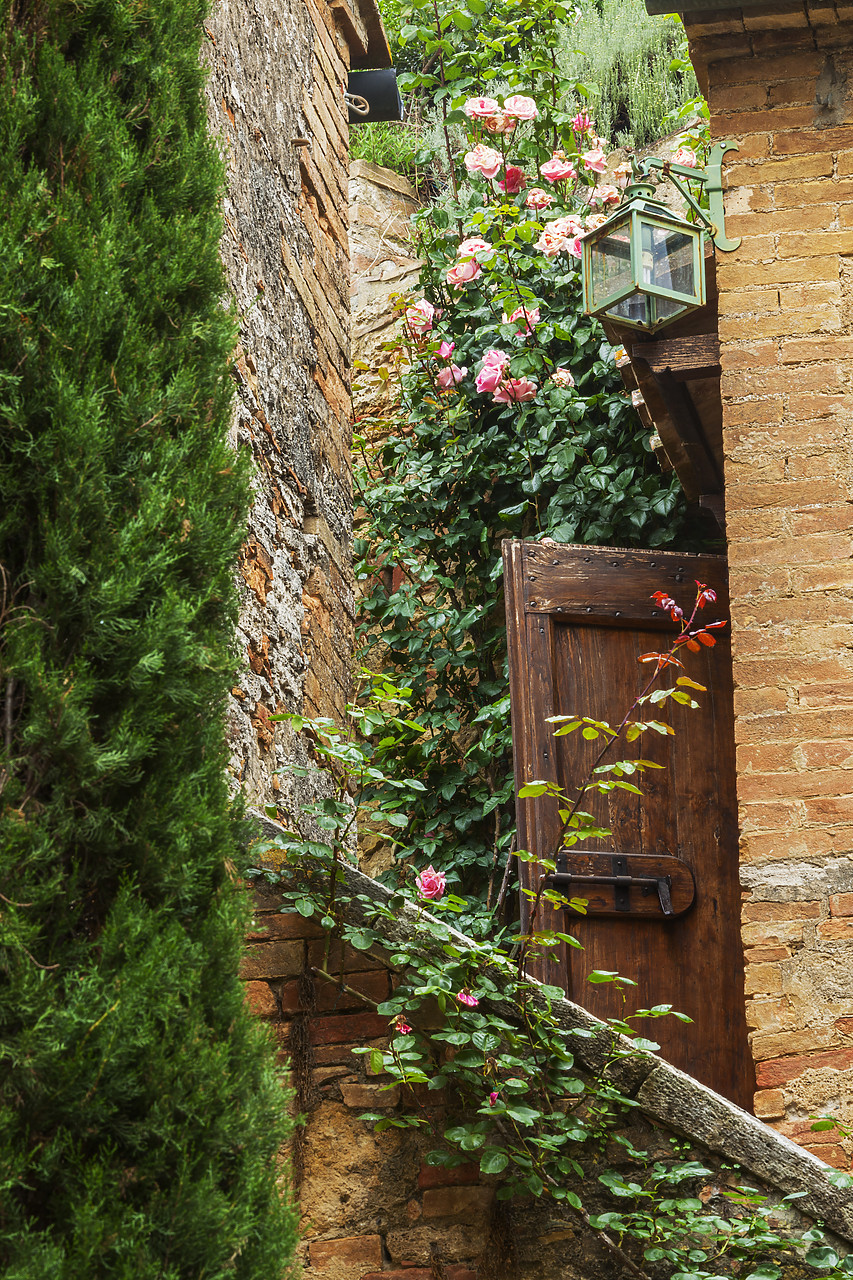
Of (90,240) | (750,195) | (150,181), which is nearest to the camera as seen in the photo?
(90,240)

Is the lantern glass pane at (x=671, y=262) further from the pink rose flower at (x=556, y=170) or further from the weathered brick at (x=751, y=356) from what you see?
the pink rose flower at (x=556, y=170)

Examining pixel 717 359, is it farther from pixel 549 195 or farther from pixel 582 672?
pixel 549 195

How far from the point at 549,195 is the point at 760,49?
1693 mm

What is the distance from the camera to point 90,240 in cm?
187

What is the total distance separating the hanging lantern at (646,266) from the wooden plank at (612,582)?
765 mm

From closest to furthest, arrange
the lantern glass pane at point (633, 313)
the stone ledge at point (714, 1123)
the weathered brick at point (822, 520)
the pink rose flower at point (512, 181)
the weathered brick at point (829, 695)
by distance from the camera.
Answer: the stone ledge at point (714, 1123), the weathered brick at point (829, 695), the weathered brick at point (822, 520), the lantern glass pane at point (633, 313), the pink rose flower at point (512, 181)

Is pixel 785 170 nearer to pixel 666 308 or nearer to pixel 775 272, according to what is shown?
pixel 775 272

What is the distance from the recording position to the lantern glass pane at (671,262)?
13.1 ft

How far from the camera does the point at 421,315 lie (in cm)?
581

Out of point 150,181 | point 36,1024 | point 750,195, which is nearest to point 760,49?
point 750,195

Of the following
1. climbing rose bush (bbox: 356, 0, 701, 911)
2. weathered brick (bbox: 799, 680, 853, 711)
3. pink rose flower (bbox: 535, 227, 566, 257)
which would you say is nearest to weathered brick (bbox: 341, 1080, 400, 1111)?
weathered brick (bbox: 799, 680, 853, 711)

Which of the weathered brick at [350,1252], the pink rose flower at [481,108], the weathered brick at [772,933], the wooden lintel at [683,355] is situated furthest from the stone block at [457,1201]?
the pink rose flower at [481,108]

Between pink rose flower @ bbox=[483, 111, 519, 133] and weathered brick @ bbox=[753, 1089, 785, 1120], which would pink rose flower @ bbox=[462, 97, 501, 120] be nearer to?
pink rose flower @ bbox=[483, 111, 519, 133]

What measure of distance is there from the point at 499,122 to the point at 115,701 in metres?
4.63
